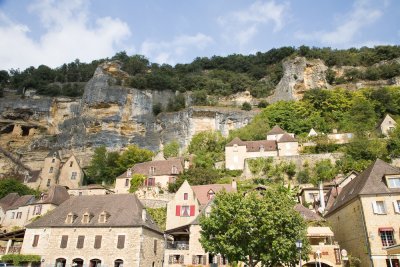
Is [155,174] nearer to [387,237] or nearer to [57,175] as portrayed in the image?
[57,175]

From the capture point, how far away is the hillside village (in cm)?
2688

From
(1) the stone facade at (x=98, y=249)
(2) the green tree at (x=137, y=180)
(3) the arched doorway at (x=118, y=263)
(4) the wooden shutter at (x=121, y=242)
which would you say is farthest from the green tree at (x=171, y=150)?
(3) the arched doorway at (x=118, y=263)

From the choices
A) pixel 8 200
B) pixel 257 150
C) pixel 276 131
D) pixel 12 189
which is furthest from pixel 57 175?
pixel 276 131

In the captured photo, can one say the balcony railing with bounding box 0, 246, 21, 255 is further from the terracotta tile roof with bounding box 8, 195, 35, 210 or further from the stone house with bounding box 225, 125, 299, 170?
the stone house with bounding box 225, 125, 299, 170

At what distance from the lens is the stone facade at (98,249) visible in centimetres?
2816

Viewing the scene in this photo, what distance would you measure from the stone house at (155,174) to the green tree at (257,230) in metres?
22.3

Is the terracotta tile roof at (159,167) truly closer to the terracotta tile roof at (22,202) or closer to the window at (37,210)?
the window at (37,210)

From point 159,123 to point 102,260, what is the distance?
41187mm

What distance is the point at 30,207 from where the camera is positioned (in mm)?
41000

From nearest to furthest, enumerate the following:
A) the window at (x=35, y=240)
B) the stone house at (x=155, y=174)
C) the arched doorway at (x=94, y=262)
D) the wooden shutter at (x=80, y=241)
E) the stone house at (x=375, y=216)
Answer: the stone house at (x=375, y=216)
the arched doorway at (x=94, y=262)
the wooden shutter at (x=80, y=241)
the window at (x=35, y=240)
the stone house at (x=155, y=174)

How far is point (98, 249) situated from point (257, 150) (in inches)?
1171

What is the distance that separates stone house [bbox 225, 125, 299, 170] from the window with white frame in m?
25.5

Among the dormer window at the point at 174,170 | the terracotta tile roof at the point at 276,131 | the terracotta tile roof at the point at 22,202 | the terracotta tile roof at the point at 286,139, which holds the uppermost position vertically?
the terracotta tile roof at the point at 276,131

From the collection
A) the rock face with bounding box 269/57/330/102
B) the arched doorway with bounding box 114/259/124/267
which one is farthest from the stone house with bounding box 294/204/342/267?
the rock face with bounding box 269/57/330/102
